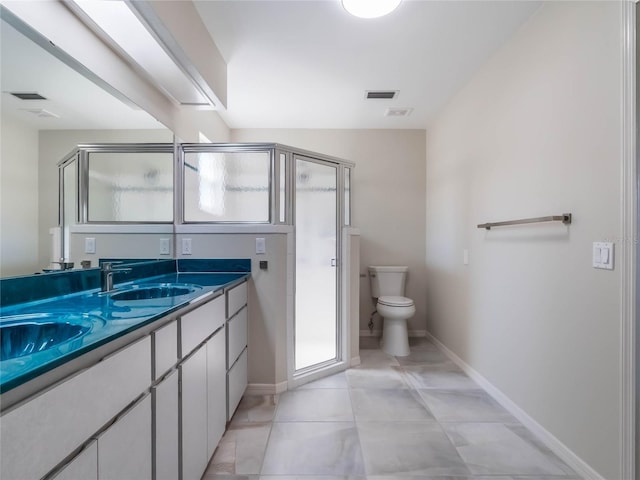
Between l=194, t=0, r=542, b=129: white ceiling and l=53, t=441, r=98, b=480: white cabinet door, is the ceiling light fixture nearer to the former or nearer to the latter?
l=194, t=0, r=542, b=129: white ceiling

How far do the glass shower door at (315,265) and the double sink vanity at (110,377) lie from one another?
2.58 feet

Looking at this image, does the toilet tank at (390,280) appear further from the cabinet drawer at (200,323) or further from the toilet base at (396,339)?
the cabinet drawer at (200,323)

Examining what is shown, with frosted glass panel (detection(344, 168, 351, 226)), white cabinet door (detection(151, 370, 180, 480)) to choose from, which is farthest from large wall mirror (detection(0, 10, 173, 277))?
frosted glass panel (detection(344, 168, 351, 226))

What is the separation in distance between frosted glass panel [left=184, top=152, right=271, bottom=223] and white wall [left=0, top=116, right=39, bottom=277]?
3.78ft

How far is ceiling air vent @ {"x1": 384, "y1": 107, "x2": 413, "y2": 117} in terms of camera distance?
2.96 meters

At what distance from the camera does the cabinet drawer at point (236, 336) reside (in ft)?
5.63

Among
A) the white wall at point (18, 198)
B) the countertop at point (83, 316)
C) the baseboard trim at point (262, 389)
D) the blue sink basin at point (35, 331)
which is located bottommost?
the baseboard trim at point (262, 389)

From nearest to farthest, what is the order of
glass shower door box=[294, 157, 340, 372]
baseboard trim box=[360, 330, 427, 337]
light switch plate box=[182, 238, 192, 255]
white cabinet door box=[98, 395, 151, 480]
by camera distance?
1. white cabinet door box=[98, 395, 151, 480]
2. light switch plate box=[182, 238, 192, 255]
3. glass shower door box=[294, 157, 340, 372]
4. baseboard trim box=[360, 330, 427, 337]

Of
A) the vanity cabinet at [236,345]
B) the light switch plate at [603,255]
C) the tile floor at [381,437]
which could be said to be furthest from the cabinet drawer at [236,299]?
the light switch plate at [603,255]

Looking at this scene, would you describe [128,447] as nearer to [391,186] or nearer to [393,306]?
[393,306]

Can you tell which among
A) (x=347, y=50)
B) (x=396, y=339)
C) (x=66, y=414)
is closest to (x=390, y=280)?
(x=396, y=339)

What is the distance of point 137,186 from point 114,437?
1.49m

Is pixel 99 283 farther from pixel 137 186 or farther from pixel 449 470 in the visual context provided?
pixel 449 470

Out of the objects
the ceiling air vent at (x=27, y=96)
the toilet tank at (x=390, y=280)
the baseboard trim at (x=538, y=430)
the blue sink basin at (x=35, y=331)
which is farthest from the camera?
the toilet tank at (x=390, y=280)
